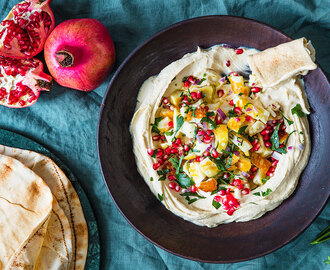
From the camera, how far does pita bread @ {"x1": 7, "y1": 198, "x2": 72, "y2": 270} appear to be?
10.4ft

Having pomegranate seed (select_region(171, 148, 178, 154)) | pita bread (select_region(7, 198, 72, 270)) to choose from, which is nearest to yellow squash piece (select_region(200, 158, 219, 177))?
pomegranate seed (select_region(171, 148, 178, 154))

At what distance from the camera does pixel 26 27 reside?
132 inches

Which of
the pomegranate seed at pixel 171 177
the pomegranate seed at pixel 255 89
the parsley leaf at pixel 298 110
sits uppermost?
the pomegranate seed at pixel 255 89

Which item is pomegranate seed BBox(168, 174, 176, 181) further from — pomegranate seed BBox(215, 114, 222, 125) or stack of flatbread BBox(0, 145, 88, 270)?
stack of flatbread BBox(0, 145, 88, 270)

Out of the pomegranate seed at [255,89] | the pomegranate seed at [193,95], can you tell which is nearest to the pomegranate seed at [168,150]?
the pomegranate seed at [193,95]

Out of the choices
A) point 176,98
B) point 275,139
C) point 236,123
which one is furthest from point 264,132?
point 176,98

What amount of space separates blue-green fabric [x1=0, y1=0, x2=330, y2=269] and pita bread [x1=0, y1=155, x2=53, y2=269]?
349 mm

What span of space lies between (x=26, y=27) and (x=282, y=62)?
2166 mm

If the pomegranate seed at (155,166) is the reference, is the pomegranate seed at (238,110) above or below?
above

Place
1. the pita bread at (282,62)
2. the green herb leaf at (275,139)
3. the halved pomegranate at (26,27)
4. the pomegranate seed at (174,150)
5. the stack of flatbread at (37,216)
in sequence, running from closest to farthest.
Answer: the pita bread at (282,62), the green herb leaf at (275,139), the pomegranate seed at (174,150), the stack of flatbread at (37,216), the halved pomegranate at (26,27)

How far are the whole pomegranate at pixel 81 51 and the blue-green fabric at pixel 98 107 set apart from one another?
23cm

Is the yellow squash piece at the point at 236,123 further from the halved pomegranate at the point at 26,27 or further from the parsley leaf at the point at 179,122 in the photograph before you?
the halved pomegranate at the point at 26,27

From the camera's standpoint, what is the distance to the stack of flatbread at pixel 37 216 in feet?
10.5

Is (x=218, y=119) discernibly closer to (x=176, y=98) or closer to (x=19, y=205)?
(x=176, y=98)
